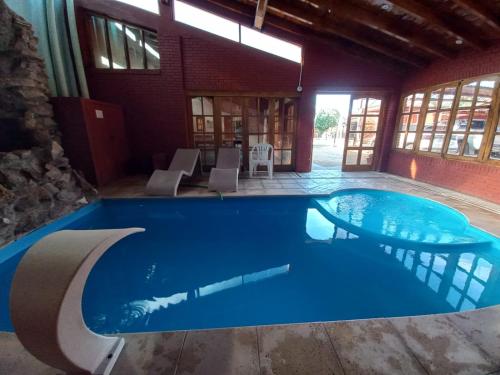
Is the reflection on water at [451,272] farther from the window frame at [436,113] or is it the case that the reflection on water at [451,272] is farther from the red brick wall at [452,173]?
the window frame at [436,113]

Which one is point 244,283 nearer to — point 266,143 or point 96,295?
point 96,295

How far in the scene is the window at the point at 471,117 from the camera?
3.64m

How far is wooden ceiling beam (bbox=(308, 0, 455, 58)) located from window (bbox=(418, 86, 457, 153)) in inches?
27.2

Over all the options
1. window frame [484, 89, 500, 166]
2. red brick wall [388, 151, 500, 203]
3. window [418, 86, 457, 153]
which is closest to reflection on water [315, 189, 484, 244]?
red brick wall [388, 151, 500, 203]

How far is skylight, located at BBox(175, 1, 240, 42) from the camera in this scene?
15.6 ft

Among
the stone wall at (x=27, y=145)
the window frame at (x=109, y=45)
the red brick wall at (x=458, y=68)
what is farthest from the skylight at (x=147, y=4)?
the red brick wall at (x=458, y=68)

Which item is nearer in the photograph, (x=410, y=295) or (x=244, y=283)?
(x=410, y=295)

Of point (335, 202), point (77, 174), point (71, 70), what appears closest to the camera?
point (77, 174)

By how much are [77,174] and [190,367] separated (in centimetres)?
394

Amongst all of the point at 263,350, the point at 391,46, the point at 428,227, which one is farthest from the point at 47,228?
the point at 391,46

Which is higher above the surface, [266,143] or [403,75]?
[403,75]

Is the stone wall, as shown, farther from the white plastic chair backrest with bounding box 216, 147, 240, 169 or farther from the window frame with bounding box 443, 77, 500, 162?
the window frame with bounding box 443, 77, 500, 162

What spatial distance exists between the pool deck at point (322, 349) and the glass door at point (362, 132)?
4779 millimetres

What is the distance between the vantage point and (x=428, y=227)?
308cm
